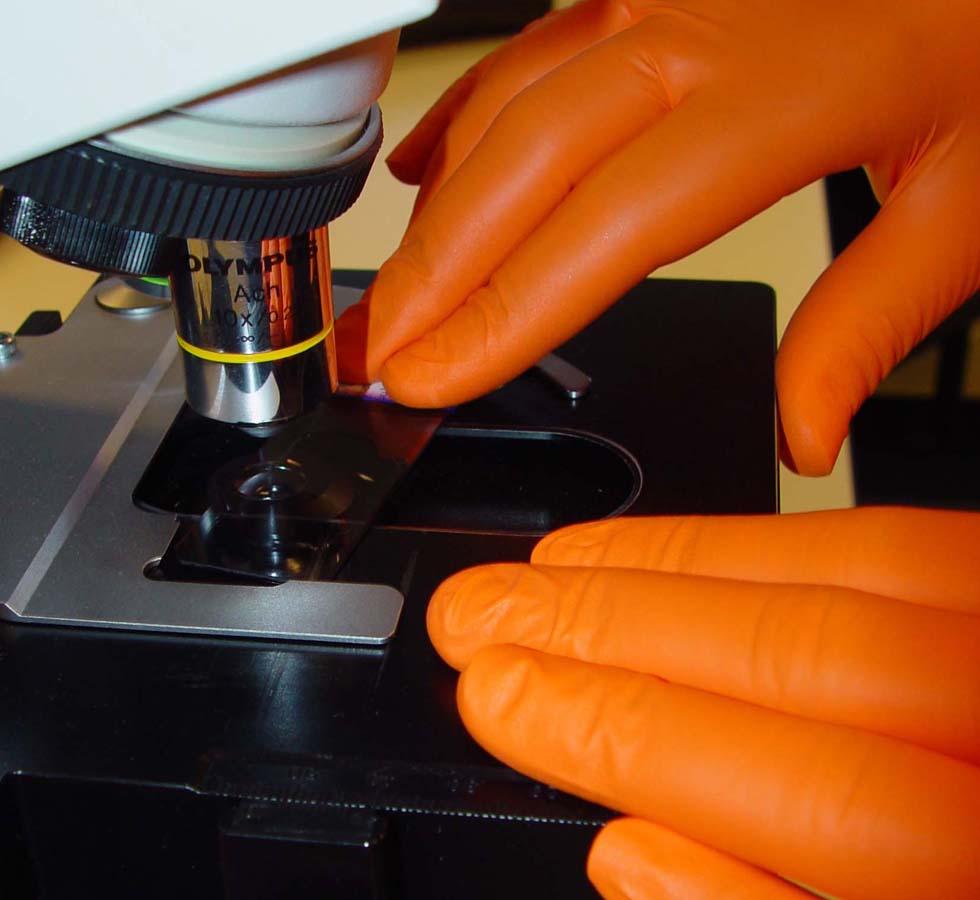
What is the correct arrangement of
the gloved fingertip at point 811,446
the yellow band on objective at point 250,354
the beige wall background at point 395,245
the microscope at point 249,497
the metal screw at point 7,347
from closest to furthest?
the microscope at point 249,497
the yellow band on objective at point 250,354
the gloved fingertip at point 811,446
the metal screw at point 7,347
the beige wall background at point 395,245

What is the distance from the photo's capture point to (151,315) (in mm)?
829

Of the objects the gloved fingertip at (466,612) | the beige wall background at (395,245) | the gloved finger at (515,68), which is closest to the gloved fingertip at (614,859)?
the gloved fingertip at (466,612)

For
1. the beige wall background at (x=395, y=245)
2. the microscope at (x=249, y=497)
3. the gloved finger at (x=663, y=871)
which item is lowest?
the beige wall background at (x=395, y=245)

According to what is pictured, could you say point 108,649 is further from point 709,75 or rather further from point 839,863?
point 709,75

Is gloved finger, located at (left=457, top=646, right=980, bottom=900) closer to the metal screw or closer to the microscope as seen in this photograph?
the microscope

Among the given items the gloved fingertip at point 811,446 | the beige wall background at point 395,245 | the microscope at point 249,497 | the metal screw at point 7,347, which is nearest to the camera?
the microscope at point 249,497

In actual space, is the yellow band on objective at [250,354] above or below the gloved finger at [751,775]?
above

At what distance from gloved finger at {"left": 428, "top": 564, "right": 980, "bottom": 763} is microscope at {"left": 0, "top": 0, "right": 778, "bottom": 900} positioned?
5 cm

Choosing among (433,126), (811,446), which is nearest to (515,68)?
(433,126)

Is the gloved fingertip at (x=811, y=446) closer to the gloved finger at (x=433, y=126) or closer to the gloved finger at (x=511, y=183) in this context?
the gloved finger at (x=511, y=183)

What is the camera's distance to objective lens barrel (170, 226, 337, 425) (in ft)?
1.70

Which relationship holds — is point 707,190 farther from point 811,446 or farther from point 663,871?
point 663,871

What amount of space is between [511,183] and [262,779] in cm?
37

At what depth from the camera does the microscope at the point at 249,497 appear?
1.41 ft
